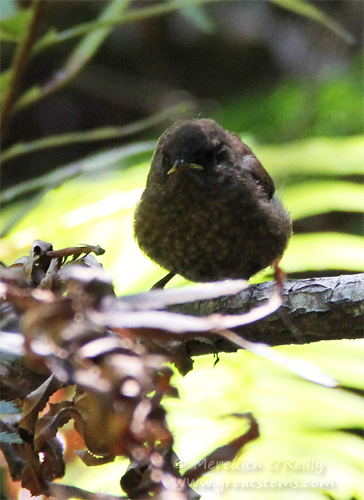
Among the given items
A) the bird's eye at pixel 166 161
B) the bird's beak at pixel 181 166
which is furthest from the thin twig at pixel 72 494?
the bird's eye at pixel 166 161

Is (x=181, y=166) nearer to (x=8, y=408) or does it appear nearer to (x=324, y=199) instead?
(x=324, y=199)

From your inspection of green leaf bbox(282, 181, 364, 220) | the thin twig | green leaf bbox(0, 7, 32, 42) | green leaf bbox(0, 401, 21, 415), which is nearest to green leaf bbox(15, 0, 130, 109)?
green leaf bbox(0, 7, 32, 42)

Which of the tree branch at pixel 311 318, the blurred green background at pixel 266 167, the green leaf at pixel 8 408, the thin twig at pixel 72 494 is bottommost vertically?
the blurred green background at pixel 266 167

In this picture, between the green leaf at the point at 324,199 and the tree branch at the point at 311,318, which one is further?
the green leaf at the point at 324,199

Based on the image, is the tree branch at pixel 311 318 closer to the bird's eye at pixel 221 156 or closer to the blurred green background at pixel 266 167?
the blurred green background at pixel 266 167

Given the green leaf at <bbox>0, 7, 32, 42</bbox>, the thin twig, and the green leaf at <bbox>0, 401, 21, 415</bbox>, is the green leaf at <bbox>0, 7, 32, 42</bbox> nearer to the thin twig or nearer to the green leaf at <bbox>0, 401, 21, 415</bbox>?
the green leaf at <bbox>0, 401, 21, 415</bbox>

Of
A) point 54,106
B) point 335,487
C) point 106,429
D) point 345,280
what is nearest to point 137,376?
Result: point 106,429
